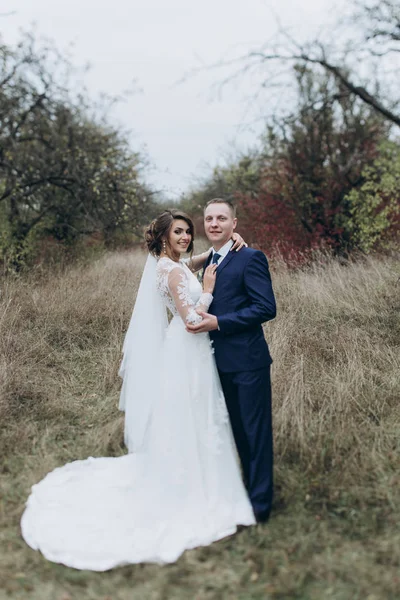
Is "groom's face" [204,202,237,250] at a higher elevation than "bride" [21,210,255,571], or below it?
higher

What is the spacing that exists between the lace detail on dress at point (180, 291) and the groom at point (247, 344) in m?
0.10

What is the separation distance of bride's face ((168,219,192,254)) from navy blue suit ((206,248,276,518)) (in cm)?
41

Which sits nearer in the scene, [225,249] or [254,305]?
[254,305]

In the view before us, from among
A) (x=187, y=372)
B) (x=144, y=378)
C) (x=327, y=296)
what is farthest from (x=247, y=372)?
(x=327, y=296)

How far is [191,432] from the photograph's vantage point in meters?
3.28

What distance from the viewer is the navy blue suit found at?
312cm

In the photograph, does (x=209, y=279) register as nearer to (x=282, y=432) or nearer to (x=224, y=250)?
(x=224, y=250)

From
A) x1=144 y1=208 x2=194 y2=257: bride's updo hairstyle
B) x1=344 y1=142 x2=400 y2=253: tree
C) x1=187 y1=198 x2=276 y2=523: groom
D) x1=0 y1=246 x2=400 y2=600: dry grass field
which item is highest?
x1=344 y1=142 x2=400 y2=253: tree

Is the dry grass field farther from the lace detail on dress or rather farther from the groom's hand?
the lace detail on dress

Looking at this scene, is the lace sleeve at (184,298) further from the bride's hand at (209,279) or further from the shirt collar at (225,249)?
the shirt collar at (225,249)

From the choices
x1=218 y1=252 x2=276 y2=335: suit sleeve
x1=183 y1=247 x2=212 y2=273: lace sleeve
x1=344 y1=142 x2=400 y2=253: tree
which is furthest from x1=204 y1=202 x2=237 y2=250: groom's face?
x1=344 y1=142 x2=400 y2=253: tree

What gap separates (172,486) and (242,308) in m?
1.27

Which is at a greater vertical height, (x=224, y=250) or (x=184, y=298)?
(x=224, y=250)

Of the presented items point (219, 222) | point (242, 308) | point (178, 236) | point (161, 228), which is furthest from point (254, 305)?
point (161, 228)
